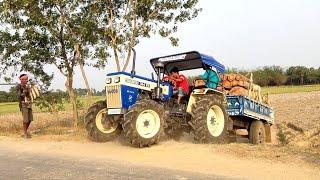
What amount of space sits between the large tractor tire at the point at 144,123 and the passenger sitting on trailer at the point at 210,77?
2623 mm

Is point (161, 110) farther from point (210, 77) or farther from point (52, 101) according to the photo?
point (52, 101)

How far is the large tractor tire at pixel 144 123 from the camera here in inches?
448

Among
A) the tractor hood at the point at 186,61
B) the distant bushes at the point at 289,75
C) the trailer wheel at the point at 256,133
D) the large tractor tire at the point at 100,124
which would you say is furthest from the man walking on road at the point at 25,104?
the distant bushes at the point at 289,75

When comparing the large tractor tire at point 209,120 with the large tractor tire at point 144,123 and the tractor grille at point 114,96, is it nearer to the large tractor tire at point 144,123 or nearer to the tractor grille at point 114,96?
the large tractor tire at point 144,123

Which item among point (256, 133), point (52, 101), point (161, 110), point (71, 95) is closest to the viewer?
point (161, 110)

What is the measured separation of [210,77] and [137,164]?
5.03m

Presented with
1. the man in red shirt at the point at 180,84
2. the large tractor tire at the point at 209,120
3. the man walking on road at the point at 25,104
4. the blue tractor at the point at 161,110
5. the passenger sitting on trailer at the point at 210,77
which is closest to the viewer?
the blue tractor at the point at 161,110

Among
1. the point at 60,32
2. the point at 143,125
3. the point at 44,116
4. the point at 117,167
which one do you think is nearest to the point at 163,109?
the point at 143,125

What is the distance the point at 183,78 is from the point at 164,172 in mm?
5291

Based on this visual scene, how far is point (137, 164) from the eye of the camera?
10.0 m

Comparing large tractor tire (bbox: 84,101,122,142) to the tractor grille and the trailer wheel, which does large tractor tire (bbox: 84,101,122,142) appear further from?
the trailer wheel

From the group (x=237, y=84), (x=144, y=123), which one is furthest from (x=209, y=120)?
(x=237, y=84)

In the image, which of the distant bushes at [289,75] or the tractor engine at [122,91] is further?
the distant bushes at [289,75]

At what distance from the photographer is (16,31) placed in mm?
17469
